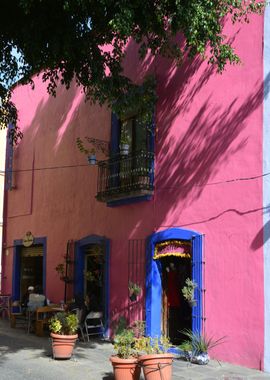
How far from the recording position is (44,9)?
355 inches

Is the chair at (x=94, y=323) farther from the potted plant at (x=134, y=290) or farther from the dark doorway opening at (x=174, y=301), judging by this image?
the dark doorway opening at (x=174, y=301)

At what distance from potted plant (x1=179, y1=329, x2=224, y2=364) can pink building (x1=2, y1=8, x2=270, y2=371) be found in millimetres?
144

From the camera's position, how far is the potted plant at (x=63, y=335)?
34.1 ft

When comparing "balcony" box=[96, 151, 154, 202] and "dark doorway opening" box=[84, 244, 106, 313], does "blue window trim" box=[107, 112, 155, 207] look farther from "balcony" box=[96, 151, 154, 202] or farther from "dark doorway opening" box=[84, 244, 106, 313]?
"dark doorway opening" box=[84, 244, 106, 313]

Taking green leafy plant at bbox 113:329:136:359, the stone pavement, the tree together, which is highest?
the tree

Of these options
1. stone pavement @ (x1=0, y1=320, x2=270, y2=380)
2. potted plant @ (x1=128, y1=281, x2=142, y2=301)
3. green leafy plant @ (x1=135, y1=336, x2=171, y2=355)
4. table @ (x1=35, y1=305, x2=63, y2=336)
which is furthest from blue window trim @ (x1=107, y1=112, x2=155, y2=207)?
green leafy plant @ (x1=135, y1=336, x2=171, y2=355)

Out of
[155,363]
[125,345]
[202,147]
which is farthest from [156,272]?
[155,363]

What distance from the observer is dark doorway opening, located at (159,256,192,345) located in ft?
39.1

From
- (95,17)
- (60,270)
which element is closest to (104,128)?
(60,270)

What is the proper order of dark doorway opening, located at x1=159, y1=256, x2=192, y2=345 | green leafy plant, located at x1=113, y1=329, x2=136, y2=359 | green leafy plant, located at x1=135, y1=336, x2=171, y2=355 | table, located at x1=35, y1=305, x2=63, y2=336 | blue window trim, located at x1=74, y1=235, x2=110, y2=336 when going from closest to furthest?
green leafy plant, located at x1=135, y1=336, x2=171, y2=355, green leafy plant, located at x1=113, y1=329, x2=136, y2=359, dark doorway opening, located at x1=159, y1=256, x2=192, y2=345, blue window trim, located at x1=74, y1=235, x2=110, y2=336, table, located at x1=35, y1=305, x2=63, y2=336

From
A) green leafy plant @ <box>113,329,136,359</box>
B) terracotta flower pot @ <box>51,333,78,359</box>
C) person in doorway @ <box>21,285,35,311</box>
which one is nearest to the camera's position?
green leafy plant @ <box>113,329,136,359</box>

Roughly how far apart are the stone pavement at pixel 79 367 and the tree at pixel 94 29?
5.17 m

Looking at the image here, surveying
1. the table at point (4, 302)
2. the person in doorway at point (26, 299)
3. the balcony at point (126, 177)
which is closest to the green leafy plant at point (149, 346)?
the balcony at point (126, 177)

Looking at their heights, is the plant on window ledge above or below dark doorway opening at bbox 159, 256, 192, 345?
above
